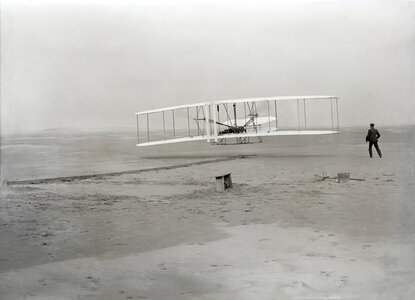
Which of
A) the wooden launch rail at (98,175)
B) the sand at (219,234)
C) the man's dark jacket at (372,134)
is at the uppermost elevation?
the man's dark jacket at (372,134)

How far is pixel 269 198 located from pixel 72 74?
2909 millimetres

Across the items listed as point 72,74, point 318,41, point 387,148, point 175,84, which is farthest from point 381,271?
point 72,74

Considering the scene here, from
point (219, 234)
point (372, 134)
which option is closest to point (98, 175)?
point (219, 234)

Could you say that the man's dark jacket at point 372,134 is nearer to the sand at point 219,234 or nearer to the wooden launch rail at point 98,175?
the sand at point 219,234

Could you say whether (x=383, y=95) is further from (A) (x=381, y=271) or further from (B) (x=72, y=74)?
(B) (x=72, y=74)

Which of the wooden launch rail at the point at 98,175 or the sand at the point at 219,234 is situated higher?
the wooden launch rail at the point at 98,175

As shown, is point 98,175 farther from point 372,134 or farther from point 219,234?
point 372,134

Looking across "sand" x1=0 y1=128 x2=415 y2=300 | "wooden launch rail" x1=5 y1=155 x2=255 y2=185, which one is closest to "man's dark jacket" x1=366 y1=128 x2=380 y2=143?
"sand" x1=0 y1=128 x2=415 y2=300

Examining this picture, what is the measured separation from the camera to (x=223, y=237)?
4043 millimetres

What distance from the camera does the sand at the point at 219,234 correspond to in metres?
3.57

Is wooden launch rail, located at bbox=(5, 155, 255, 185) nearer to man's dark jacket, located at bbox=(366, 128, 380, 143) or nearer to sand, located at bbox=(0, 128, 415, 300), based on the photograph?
sand, located at bbox=(0, 128, 415, 300)

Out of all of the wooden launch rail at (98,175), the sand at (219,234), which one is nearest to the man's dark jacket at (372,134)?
the sand at (219,234)

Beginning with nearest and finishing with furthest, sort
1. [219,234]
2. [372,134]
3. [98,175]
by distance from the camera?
1. [219,234]
2. [372,134]
3. [98,175]

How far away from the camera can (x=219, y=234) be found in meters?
4.09
